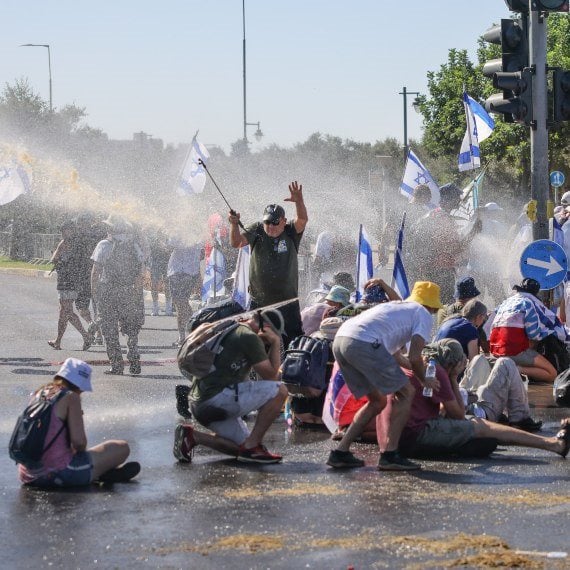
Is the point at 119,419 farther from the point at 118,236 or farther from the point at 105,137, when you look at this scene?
the point at 105,137

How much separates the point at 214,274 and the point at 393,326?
9.99m

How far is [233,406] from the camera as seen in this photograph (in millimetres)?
9117

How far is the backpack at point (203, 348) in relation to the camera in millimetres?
8969

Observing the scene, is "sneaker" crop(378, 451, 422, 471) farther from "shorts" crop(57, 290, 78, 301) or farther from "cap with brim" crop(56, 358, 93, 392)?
"shorts" crop(57, 290, 78, 301)

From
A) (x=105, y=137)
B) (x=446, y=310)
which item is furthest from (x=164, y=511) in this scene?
(x=105, y=137)

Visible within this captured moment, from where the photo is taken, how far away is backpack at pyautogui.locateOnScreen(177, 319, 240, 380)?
8969 mm

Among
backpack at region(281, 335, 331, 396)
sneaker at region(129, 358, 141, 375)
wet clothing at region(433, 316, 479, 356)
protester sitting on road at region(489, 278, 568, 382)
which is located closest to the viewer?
backpack at region(281, 335, 331, 396)

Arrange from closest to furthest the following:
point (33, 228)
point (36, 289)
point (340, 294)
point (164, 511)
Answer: point (164, 511) < point (340, 294) < point (36, 289) < point (33, 228)

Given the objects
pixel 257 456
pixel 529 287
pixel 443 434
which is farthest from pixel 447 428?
pixel 529 287

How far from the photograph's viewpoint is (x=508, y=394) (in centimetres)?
1041

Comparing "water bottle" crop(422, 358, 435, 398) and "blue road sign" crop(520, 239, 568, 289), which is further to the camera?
"blue road sign" crop(520, 239, 568, 289)

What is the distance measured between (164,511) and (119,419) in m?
3.84

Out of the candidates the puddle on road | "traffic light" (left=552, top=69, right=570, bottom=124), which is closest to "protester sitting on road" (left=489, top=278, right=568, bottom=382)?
"traffic light" (left=552, top=69, right=570, bottom=124)

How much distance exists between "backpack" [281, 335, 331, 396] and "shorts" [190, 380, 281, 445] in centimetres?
111
